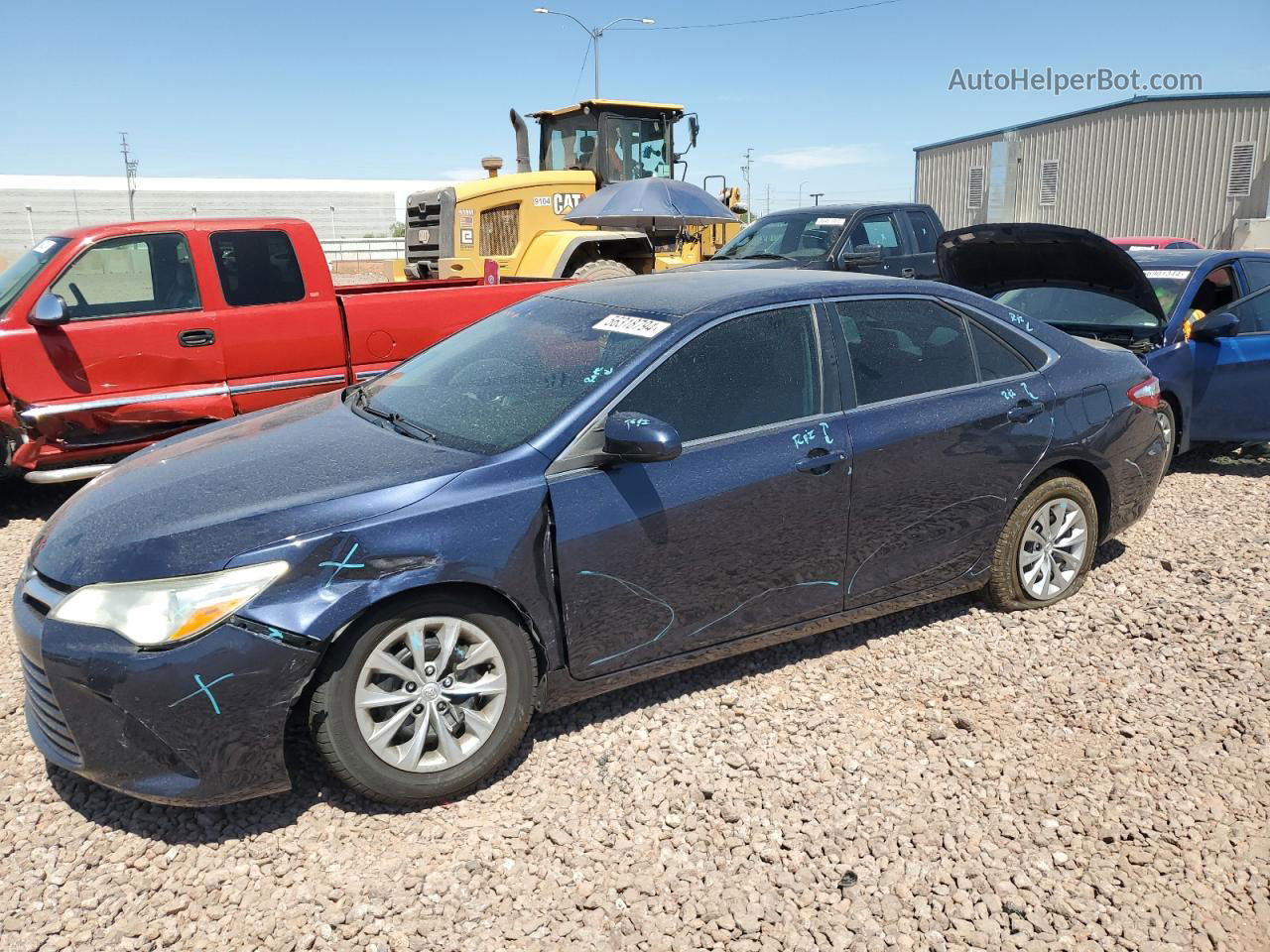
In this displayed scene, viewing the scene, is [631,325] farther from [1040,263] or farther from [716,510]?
[1040,263]

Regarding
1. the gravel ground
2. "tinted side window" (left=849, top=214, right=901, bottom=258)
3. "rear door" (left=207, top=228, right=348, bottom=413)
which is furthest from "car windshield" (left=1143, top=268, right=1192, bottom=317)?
"rear door" (left=207, top=228, right=348, bottom=413)

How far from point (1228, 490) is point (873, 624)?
3566 millimetres

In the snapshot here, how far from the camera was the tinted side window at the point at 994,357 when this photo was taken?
4.14 meters

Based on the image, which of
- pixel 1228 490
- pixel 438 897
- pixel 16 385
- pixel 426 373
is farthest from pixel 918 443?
pixel 16 385

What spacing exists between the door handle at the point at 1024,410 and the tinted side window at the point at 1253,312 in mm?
3445

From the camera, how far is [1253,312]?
6684 millimetres

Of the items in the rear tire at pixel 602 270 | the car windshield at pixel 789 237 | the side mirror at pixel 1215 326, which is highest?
the car windshield at pixel 789 237

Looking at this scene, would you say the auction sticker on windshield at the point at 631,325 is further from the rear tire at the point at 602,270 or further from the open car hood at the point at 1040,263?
the rear tire at the point at 602,270

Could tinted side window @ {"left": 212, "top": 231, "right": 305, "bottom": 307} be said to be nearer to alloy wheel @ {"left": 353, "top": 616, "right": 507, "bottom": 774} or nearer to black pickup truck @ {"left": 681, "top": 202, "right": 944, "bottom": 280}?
alloy wheel @ {"left": 353, "top": 616, "right": 507, "bottom": 774}

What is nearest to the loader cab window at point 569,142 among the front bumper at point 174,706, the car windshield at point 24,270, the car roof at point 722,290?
the car windshield at point 24,270

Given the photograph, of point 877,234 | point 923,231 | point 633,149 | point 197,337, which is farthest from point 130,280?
point 923,231

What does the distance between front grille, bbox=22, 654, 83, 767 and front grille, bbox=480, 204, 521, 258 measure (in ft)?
32.0

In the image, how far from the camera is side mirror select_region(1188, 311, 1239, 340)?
6.25m

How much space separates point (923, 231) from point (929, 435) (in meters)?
7.65
